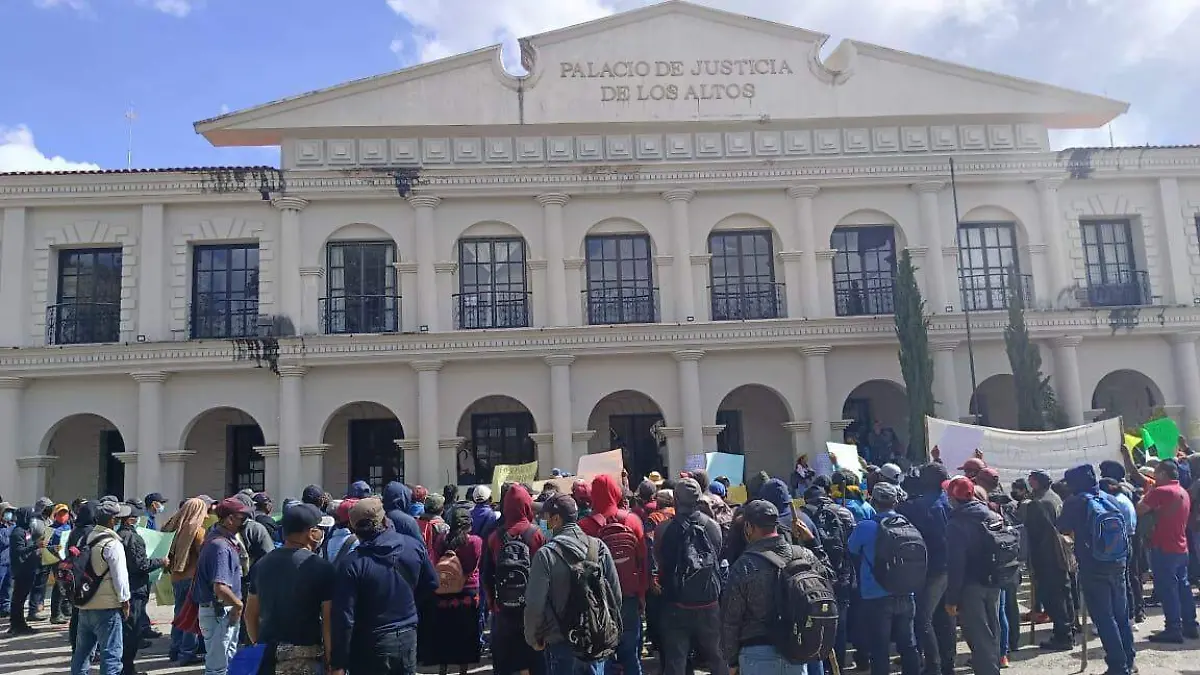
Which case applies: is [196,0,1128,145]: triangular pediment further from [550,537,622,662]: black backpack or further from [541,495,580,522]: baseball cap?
[550,537,622,662]: black backpack

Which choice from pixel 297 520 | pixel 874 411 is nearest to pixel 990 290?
pixel 874 411

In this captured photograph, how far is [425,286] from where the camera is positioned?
1802cm

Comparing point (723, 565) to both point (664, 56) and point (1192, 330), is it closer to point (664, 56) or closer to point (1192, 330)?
point (664, 56)

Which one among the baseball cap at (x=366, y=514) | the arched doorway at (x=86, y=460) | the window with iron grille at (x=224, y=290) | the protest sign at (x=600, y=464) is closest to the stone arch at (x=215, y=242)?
the window with iron grille at (x=224, y=290)

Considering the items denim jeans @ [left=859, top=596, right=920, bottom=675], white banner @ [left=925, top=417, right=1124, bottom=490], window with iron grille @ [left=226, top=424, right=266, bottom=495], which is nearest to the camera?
denim jeans @ [left=859, top=596, right=920, bottom=675]

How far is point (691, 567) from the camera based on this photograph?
6.51 meters

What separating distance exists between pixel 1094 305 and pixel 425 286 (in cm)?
1445

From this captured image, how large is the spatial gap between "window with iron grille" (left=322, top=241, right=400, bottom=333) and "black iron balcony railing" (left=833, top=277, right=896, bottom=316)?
9486 millimetres

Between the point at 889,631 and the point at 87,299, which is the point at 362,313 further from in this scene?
the point at 889,631

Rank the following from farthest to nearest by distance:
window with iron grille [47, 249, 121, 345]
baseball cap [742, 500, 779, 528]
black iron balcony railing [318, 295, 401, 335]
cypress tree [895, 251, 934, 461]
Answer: black iron balcony railing [318, 295, 401, 335] < window with iron grille [47, 249, 121, 345] < cypress tree [895, 251, 934, 461] < baseball cap [742, 500, 779, 528]

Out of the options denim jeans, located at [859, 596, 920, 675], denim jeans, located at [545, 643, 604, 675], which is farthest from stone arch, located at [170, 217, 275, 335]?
denim jeans, located at [859, 596, 920, 675]

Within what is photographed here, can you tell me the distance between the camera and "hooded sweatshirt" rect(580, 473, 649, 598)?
6691 millimetres

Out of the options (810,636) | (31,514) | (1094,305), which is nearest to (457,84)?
(31,514)

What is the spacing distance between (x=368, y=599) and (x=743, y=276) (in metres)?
14.6
